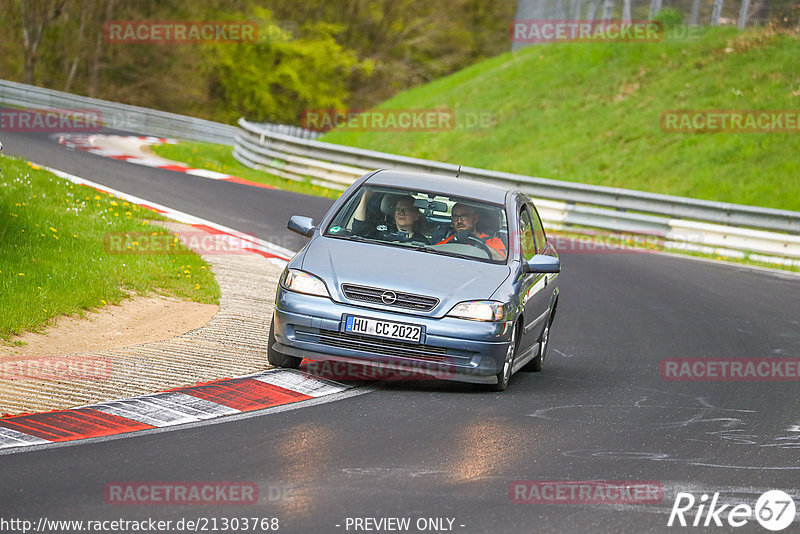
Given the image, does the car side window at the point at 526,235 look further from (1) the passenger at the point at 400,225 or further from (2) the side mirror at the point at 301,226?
(2) the side mirror at the point at 301,226

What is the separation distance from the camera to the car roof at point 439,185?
9.55 metres

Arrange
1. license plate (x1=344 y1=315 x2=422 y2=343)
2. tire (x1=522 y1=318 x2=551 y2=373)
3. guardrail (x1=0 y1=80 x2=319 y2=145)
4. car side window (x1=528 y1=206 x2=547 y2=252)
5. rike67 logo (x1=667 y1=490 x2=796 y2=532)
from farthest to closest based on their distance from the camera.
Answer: guardrail (x1=0 y1=80 x2=319 y2=145)
car side window (x1=528 y1=206 x2=547 y2=252)
tire (x1=522 y1=318 x2=551 y2=373)
license plate (x1=344 y1=315 x2=422 y2=343)
rike67 logo (x1=667 y1=490 x2=796 y2=532)

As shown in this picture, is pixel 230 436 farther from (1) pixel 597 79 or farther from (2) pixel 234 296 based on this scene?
(1) pixel 597 79

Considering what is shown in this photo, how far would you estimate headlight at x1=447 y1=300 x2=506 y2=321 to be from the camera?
8219mm

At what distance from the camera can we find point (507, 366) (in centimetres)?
861

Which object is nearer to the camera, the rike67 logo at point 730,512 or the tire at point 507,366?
the rike67 logo at point 730,512

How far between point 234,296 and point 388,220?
316 cm

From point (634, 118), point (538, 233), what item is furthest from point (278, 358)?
point (634, 118)

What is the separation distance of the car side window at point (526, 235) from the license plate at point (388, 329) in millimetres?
1625

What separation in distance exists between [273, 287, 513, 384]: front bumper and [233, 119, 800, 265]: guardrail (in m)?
13.3

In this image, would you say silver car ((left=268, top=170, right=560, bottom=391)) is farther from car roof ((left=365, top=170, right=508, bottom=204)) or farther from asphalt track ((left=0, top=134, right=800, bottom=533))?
asphalt track ((left=0, top=134, right=800, bottom=533))

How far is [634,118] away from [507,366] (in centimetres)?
2224

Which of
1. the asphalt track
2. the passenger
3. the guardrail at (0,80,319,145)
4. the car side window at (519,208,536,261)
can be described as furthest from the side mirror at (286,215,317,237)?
the guardrail at (0,80,319,145)

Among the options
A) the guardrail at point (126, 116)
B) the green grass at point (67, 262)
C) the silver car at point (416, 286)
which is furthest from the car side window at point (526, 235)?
the guardrail at point (126, 116)
